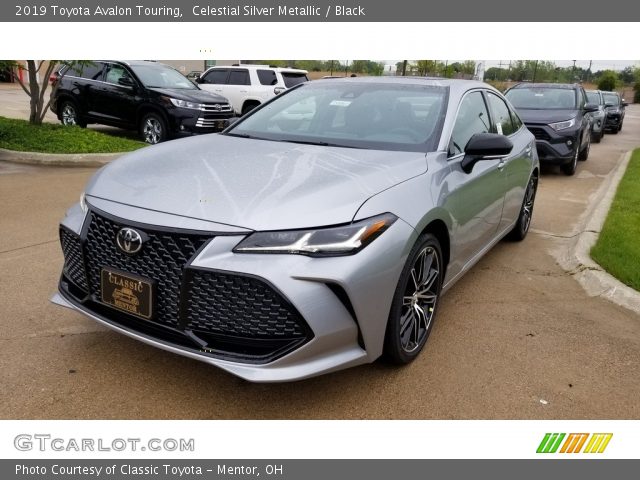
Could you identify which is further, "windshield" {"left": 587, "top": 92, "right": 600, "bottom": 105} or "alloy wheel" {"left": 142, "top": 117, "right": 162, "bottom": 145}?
"windshield" {"left": 587, "top": 92, "right": 600, "bottom": 105}

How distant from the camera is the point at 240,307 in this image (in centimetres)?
245

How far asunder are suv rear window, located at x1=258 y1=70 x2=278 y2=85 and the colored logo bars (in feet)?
44.5

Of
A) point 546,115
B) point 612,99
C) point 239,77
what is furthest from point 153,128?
point 612,99

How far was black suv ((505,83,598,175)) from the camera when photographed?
1006cm

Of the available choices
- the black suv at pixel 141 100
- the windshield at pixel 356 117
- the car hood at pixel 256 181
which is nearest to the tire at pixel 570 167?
the black suv at pixel 141 100

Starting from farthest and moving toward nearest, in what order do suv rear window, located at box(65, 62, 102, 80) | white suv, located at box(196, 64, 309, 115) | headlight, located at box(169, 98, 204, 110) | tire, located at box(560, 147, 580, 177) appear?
white suv, located at box(196, 64, 309, 115), suv rear window, located at box(65, 62, 102, 80), headlight, located at box(169, 98, 204, 110), tire, located at box(560, 147, 580, 177)

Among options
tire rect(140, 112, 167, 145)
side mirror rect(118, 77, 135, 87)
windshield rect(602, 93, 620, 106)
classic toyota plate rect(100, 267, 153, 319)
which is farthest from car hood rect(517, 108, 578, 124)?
windshield rect(602, 93, 620, 106)

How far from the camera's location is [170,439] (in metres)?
2.58

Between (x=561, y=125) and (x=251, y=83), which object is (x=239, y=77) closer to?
(x=251, y=83)

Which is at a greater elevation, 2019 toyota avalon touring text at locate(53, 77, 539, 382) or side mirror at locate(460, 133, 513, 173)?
side mirror at locate(460, 133, 513, 173)

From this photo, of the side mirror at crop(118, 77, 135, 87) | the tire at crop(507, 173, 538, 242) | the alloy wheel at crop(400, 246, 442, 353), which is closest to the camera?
the alloy wheel at crop(400, 246, 442, 353)

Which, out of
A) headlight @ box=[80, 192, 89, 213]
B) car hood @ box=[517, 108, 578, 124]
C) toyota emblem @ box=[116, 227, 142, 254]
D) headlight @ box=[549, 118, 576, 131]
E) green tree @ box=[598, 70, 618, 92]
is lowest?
toyota emblem @ box=[116, 227, 142, 254]

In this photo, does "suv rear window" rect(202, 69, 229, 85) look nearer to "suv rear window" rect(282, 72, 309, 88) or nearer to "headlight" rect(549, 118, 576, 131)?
"suv rear window" rect(282, 72, 309, 88)

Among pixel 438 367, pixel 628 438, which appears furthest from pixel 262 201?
pixel 628 438
